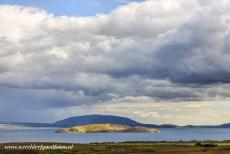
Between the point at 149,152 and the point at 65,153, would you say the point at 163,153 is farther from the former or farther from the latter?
the point at 65,153

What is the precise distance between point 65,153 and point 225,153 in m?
52.4

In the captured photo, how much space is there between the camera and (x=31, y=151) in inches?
5536

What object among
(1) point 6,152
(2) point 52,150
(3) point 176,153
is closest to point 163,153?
(3) point 176,153

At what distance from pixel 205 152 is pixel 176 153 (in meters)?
9.92

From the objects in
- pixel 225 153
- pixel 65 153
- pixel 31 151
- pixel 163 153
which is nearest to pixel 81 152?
pixel 65 153

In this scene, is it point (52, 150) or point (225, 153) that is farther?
point (52, 150)

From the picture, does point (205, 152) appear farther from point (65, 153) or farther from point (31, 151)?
point (31, 151)

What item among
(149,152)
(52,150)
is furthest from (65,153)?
(149,152)

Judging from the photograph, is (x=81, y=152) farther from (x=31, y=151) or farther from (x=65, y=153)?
(x=31, y=151)

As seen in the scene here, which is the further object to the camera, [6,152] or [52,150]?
[52,150]

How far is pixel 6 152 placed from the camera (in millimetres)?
140250

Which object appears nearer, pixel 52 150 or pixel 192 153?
pixel 192 153

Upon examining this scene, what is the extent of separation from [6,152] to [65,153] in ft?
62.8

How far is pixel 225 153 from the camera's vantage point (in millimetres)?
141250
